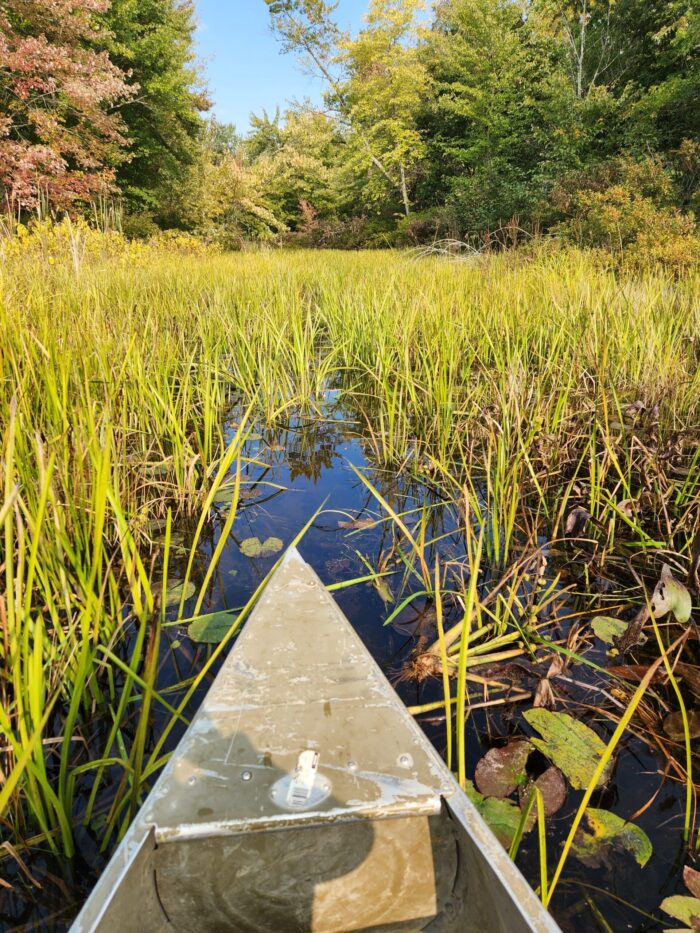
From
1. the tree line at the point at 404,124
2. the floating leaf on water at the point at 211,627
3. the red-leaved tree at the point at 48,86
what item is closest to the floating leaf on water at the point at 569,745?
the floating leaf on water at the point at 211,627

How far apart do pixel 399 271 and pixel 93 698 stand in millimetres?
4506

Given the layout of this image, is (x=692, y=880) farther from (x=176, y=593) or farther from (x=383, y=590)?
(x=176, y=593)

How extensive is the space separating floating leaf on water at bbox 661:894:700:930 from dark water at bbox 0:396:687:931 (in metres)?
0.05

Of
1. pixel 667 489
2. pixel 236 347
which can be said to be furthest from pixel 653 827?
pixel 236 347

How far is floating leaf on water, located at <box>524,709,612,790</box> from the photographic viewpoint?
919mm

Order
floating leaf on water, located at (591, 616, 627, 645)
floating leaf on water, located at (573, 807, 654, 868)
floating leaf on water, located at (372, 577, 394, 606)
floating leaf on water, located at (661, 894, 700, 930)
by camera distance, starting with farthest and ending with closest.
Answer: floating leaf on water, located at (372, 577, 394, 606)
floating leaf on water, located at (591, 616, 627, 645)
floating leaf on water, located at (573, 807, 654, 868)
floating leaf on water, located at (661, 894, 700, 930)

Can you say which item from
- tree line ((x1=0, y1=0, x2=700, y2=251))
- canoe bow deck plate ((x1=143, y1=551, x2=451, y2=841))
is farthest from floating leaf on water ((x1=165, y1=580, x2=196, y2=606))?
tree line ((x1=0, y1=0, x2=700, y2=251))

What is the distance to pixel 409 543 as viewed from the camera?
1.73 m

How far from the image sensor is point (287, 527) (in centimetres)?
186

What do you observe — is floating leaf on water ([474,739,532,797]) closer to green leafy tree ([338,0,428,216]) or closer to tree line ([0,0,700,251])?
tree line ([0,0,700,251])

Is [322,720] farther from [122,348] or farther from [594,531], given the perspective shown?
[122,348]

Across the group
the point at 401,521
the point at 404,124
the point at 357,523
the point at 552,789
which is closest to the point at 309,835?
the point at 552,789

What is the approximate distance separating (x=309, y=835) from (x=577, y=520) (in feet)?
4.15

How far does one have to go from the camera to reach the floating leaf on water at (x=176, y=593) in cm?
146
